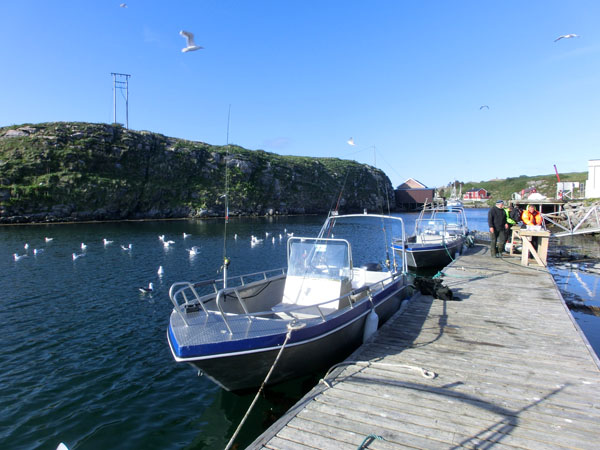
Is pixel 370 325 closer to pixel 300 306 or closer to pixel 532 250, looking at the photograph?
pixel 300 306

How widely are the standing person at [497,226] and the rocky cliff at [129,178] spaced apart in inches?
1063

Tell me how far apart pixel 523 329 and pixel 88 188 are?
7195 centimetres

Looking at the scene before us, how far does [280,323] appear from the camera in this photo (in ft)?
22.1

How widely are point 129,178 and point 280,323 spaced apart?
75247mm

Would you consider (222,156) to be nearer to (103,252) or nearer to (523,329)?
(103,252)

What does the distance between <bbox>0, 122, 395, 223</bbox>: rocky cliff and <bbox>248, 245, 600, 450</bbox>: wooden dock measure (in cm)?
3778

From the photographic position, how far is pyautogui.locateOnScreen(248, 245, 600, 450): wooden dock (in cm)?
438

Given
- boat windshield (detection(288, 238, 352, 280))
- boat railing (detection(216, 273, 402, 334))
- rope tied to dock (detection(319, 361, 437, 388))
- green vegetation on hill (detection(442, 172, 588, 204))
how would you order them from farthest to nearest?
green vegetation on hill (detection(442, 172, 588, 204)), boat windshield (detection(288, 238, 352, 280)), boat railing (detection(216, 273, 402, 334)), rope tied to dock (detection(319, 361, 437, 388))

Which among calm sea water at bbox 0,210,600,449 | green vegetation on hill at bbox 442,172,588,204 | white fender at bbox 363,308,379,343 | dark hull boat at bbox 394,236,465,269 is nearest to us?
calm sea water at bbox 0,210,600,449

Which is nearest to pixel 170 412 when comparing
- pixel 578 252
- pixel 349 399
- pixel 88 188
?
pixel 349 399

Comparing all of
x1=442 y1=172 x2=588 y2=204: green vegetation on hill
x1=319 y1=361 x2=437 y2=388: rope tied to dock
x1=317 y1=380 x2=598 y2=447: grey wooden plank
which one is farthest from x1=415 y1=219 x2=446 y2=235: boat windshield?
x1=442 y1=172 x2=588 y2=204: green vegetation on hill

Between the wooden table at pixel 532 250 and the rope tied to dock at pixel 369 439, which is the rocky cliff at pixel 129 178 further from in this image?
the rope tied to dock at pixel 369 439

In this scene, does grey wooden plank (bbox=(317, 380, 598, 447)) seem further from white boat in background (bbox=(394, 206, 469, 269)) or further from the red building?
the red building

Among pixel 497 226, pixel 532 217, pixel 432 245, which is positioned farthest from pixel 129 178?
pixel 532 217
